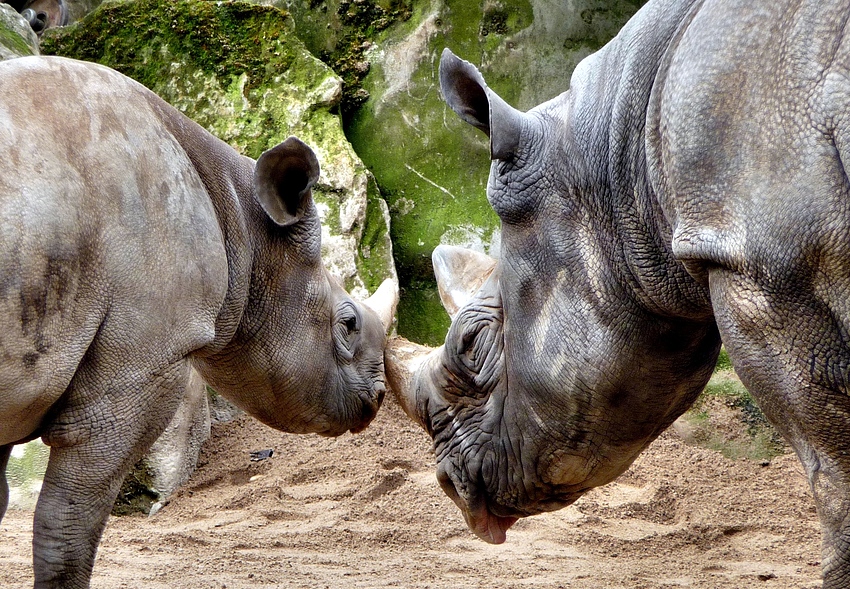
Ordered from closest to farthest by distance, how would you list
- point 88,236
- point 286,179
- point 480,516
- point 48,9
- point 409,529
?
point 88,236 → point 480,516 → point 286,179 → point 409,529 → point 48,9

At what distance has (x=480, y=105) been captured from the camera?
3.62 metres

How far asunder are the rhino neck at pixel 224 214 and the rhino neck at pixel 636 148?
5.63 ft

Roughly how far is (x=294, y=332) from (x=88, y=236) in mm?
1333

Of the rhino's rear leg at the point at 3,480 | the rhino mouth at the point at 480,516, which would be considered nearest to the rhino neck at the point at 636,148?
the rhino mouth at the point at 480,516

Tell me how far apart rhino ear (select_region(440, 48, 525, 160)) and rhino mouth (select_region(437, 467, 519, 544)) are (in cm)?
131

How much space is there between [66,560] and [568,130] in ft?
7.39

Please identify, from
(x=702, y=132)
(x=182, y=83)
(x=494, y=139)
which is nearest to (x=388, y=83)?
(x=182, y=83)

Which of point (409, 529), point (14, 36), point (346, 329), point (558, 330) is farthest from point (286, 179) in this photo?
point (14, 36)

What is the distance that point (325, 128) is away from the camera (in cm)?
812

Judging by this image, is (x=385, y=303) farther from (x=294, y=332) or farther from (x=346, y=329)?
(x=294, y=332)

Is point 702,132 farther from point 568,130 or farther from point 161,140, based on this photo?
point 161,140

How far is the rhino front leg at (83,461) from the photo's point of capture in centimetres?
393

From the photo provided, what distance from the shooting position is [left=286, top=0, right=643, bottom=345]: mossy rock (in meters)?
8.27

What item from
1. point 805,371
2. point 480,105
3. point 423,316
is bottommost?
point 423,316
